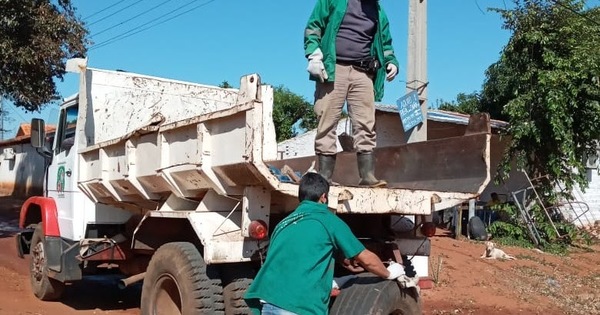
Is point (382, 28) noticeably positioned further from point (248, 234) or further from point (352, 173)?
point (248, 234)

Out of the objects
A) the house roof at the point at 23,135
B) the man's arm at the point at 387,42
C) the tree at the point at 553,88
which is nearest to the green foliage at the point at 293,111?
the house roof at the point at 23,135

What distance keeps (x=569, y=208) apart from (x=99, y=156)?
14.6 m

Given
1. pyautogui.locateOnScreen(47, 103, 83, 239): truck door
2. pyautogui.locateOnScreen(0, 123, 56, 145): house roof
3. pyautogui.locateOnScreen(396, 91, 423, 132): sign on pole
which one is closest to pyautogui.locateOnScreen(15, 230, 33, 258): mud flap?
pyautogui.locateOnScreen(47, 103, 83, 239): truck door

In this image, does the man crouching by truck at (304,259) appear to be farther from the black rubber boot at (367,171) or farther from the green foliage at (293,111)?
the green foliage at (293,111)

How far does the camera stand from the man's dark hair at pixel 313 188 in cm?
373

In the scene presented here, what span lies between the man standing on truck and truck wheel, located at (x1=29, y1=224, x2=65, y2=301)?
4105 millimetres

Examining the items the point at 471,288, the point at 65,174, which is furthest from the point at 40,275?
the point at 471,288

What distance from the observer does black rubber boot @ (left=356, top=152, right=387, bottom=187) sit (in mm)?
5145

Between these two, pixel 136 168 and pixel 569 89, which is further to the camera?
pixel 569 89

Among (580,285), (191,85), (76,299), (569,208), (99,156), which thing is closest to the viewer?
(99,156)

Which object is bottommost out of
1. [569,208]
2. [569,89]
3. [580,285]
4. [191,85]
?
[580,285]

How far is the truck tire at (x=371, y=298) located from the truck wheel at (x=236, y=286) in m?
0.71

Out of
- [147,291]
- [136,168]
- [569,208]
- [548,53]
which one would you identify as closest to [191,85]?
[136,168]

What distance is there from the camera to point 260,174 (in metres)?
4.30
